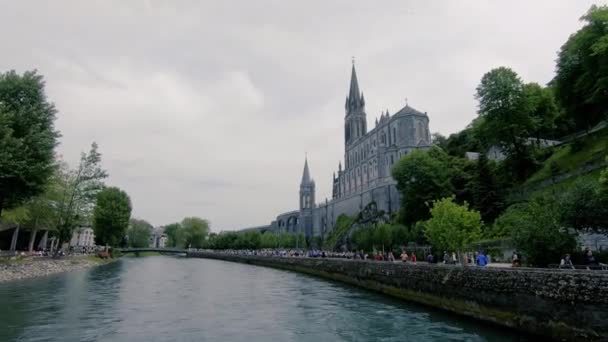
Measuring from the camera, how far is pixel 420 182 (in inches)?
2063

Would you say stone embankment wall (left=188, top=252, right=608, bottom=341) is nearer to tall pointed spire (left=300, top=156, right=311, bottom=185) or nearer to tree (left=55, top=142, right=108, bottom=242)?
tree (left=55, top=142, right=108, bottom=242)

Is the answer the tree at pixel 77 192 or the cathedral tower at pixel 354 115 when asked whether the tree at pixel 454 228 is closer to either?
the tree at pixel 77 192

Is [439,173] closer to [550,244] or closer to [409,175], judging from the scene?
[409,175]

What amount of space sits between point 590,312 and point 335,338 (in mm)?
7909

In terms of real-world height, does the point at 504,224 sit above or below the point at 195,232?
below

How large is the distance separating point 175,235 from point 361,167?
8343 centimetres

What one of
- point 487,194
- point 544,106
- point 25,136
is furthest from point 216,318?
point 544,106

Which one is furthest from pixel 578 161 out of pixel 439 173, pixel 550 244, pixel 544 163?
pixel 550 244

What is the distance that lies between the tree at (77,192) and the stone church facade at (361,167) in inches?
1839

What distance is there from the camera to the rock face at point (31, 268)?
29.6 meters

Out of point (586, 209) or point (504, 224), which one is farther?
point (504, 224)

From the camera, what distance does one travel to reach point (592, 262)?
18422 millimetres

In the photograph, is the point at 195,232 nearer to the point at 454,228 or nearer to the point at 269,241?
the point at 269,241

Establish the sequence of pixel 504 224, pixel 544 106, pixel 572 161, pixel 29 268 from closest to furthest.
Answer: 1. pixel 29 268
2. pixel 504 224
3. pixel 572 161
4. pixel 544 106
